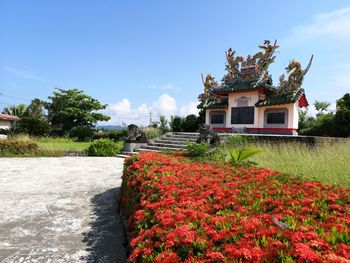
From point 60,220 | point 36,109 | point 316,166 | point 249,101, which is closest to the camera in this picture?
point 60,220

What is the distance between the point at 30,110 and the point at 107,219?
1494 inches

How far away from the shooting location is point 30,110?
119ft

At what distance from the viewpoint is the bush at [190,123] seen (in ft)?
84.8

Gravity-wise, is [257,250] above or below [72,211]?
above

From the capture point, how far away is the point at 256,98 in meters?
21.0

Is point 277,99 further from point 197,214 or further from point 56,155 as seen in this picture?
point 197,214

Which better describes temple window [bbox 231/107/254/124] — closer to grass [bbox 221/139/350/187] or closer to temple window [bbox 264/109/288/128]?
temple window [bbox 264/109/288/128]

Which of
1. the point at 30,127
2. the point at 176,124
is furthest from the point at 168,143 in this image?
the point at 30,127

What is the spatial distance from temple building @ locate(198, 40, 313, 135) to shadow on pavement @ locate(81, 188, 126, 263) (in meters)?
16.1

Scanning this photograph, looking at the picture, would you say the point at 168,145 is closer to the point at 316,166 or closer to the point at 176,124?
the point at 316,166

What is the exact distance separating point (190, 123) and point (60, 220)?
21.9 metres

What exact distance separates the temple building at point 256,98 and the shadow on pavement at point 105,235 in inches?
636

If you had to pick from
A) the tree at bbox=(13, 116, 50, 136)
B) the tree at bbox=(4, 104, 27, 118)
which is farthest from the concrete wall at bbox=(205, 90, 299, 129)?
the tree at bbox=(4, 104, 27, 118)

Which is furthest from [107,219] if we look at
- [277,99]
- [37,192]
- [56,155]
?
[277,99]
